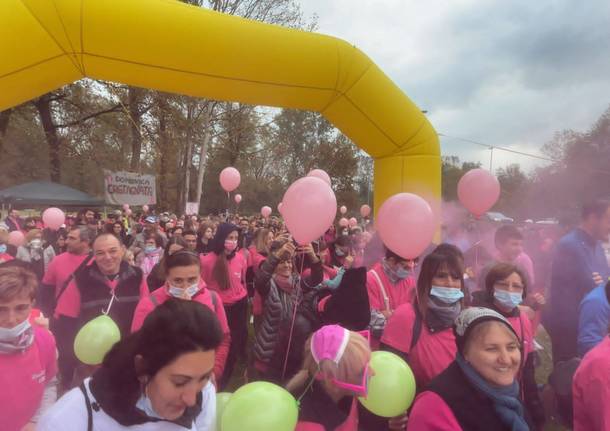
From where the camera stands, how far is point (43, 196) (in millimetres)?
14492

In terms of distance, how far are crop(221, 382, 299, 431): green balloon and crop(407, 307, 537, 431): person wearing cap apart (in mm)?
518

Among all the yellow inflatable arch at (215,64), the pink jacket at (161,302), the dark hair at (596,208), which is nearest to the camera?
the pink jacket at (161,302)

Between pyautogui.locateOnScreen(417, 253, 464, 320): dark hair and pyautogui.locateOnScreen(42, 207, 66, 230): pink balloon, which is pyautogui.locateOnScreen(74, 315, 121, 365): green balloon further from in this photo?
pyautogui.locateOnScreen(42, 207, 66, 230): pink balloon

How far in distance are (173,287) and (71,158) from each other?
2075 cm

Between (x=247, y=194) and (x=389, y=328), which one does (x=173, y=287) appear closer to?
(x=389, y=328)

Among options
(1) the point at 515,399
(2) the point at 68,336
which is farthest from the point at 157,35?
(1) the point at 515,399

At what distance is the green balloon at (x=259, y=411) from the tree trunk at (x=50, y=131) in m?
19.4

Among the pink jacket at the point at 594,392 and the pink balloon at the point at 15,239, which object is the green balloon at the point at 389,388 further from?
the pink balloon at the point at 15,239

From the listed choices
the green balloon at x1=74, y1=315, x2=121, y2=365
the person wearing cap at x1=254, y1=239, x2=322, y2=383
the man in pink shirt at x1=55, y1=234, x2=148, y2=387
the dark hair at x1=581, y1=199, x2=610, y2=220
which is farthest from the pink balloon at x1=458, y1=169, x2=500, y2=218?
the green balloon at x1=74, y1=315, x2=121, y2=365

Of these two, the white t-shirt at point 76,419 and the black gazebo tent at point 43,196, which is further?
the black gazebo tent at point 43,196

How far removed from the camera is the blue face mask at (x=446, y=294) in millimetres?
2418

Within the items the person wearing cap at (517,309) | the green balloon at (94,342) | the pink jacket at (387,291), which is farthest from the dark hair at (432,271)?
the green balloon at (94,342)

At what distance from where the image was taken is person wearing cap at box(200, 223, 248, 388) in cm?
423

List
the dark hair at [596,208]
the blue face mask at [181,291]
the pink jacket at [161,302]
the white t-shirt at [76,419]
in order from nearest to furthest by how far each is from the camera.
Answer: the white t-shirt at [76,419] < the pink jacket at [161,302] < the blue face mask at [181,291] < the dark hair at [596,208]
